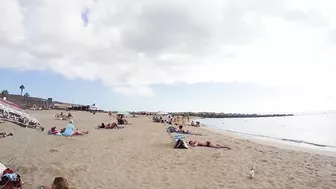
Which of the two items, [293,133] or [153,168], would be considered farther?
[293,133]

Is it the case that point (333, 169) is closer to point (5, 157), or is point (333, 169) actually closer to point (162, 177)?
point (162, 177)

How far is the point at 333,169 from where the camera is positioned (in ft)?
34.3

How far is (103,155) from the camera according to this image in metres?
10.6

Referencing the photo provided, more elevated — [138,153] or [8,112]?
[8,112]

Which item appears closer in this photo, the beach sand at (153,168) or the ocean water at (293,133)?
the beach sand at (153,168)

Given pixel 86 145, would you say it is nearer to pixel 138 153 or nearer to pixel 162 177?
pixel 138 153

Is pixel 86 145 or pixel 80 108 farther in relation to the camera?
pixel 80 108

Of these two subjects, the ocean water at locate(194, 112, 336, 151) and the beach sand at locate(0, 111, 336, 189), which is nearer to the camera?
the beach sand at locate(0, 111, 336, 189)

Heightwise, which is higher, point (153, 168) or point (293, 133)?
point (293, 133)

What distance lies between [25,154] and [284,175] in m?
Answer: 8.24

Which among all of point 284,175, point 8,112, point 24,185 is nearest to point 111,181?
point 24,185

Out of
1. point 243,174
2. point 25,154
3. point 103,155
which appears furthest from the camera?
point 103,155

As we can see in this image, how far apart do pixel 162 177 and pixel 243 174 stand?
2473 mm

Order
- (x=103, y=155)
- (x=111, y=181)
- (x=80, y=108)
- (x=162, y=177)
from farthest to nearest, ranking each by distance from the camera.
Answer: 1. (x=80, y=108)
2. (x=103, y=155)
3. (x=162, y=177)
4. (x=111, y=181)
